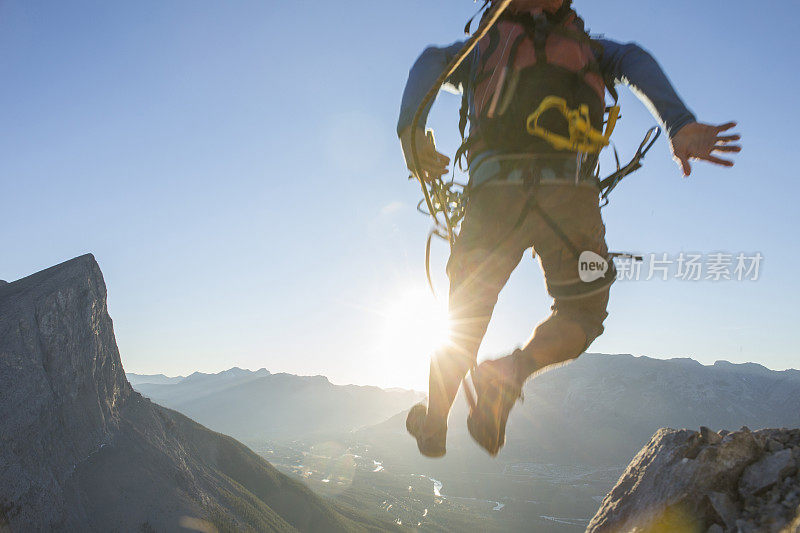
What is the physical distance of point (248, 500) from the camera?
9869cm

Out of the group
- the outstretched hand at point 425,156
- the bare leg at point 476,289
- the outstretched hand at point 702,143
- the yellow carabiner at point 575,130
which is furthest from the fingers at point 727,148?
the outstretched hand at point 425,156

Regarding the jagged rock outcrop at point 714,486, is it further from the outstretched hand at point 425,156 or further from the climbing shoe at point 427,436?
the outstretched hand at point 425,156

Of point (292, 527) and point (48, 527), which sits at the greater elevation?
Answer: point (48, 527)

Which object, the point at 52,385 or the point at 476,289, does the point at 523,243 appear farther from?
the point at 52,385

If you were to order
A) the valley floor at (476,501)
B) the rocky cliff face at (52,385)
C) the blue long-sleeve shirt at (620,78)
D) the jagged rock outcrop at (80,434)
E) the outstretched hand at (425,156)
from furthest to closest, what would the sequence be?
the valley floor at (476,501) < the jagged rock outcrop at (80,434) < the rocky cliff face at (52,385) < the outstretched hand at (425,156) < the blue long-sleeve shirt at (620,78)

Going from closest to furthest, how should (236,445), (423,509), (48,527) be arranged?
(48,527), (236,445), (423,509)

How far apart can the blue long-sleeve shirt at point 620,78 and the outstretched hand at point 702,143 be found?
4.3 inches

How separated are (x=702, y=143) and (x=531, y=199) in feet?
3.54

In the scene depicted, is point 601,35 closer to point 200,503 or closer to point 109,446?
point 109,446

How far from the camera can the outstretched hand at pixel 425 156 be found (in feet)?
10.8

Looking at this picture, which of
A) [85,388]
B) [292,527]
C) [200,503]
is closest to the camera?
[85,388]

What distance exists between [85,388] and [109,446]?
9437 millimetres

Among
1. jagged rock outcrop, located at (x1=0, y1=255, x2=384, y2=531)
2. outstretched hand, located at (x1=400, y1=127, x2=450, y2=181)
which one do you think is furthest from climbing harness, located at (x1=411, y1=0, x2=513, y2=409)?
jagged rock outcrop, located at (x1=0, y1=255, x2=384, y2=531)

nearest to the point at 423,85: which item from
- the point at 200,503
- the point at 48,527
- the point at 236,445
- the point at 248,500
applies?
the point at 48,527
